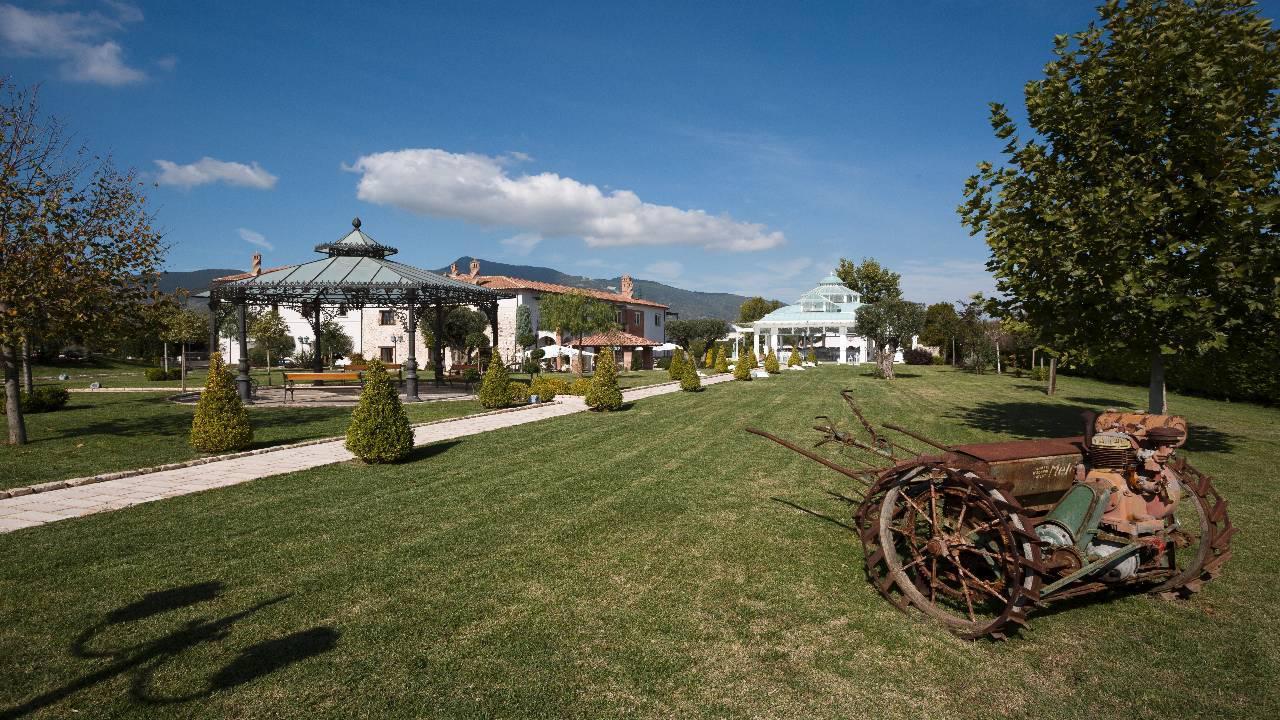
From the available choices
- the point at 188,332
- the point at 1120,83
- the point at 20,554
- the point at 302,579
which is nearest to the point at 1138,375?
the point at 1120,83

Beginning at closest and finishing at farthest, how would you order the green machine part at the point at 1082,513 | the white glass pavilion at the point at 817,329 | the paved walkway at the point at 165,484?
the green machine part at the point at 1082,513, the paved walkway at the point at 165,484, the white glass pavilion at the point at 817,329

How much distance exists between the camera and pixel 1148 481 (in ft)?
14.4

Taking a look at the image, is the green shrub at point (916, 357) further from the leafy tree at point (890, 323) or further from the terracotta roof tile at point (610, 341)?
the terracotta roof tile at point (610, 341)

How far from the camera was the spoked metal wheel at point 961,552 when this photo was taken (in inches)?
151

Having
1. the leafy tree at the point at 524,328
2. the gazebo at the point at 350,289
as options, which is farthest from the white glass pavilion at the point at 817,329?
the gazebo at the point at 350,289

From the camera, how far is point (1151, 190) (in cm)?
989

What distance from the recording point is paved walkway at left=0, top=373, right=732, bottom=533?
712 cm

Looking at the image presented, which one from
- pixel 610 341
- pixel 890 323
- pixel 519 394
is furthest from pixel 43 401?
pixel 890 323

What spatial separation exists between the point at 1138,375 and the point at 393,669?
110 ft

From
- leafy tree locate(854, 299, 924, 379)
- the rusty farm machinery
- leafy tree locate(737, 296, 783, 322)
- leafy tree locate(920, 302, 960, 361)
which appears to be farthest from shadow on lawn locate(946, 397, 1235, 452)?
leafy tree locate(737, 296, 783, 322)

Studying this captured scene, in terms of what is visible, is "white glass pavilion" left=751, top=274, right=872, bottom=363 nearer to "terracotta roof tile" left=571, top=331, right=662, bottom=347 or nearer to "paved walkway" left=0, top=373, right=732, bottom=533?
"terracotta roof tile" left=571, top=331, right=662, bottom=347

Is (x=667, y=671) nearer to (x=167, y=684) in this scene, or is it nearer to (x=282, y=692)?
(x=282, y=692)

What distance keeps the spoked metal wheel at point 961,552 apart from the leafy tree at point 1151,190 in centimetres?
763

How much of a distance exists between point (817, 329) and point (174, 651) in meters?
57.0
